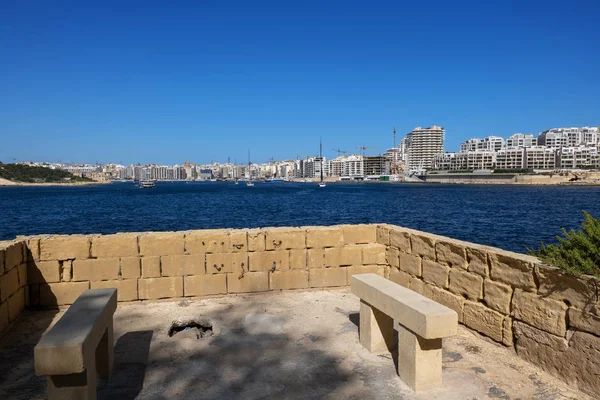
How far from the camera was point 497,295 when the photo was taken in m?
5.54

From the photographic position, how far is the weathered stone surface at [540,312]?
4602 mm

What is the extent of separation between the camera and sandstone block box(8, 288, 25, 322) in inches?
248

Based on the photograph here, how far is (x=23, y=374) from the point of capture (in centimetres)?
475

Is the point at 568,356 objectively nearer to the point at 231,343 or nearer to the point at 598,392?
the point at 598,392

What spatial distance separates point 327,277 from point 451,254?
261cm

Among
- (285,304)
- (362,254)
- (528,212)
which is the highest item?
(362,254)

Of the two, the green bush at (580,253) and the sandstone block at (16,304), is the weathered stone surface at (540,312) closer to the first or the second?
the green bush at (580,253)

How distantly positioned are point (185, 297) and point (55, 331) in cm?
389

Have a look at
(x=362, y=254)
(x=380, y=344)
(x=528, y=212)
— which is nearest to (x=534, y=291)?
(x=380, y=344)

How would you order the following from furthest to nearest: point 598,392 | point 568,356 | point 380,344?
point 380,344
point 568,356
point 598,392

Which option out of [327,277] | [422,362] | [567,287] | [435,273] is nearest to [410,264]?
[435,273]

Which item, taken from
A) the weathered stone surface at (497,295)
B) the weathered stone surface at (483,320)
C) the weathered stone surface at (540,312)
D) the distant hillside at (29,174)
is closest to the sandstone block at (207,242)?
the weathered stone surface at (483,320)

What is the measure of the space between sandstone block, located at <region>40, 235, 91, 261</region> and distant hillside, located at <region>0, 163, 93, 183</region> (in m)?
182

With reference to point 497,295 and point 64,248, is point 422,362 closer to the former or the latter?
point 497,295
